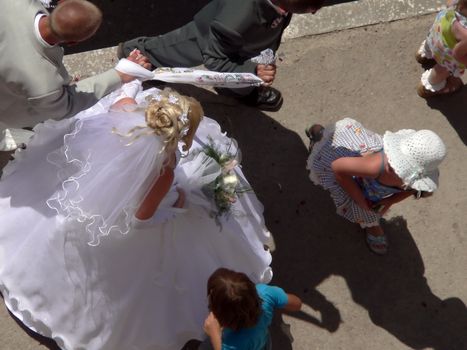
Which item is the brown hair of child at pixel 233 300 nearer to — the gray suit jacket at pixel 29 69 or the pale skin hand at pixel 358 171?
the pale skin hand at pixel 358 171

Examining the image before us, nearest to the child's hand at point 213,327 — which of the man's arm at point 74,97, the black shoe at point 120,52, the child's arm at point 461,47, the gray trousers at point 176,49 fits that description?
the man's arm at point 74,97

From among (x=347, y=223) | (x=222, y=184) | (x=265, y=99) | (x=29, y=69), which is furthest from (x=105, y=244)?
(x=347, y=223)

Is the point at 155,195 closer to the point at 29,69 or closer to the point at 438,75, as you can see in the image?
the point at 29,69

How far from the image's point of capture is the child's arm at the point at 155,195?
2691 mm

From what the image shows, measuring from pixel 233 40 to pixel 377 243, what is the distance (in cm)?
179

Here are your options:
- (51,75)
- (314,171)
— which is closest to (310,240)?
(314,171)

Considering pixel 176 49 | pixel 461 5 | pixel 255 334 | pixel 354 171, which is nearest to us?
pixel 255 334

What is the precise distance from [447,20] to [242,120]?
5.25 feet

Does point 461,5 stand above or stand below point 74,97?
above

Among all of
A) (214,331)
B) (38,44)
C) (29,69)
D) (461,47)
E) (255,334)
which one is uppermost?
(38,44)

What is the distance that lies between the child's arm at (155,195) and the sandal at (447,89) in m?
2.63

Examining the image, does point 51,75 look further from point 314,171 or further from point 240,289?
point 314,171

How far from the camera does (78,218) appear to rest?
2.85 meters

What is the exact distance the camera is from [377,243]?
4.24 meters
